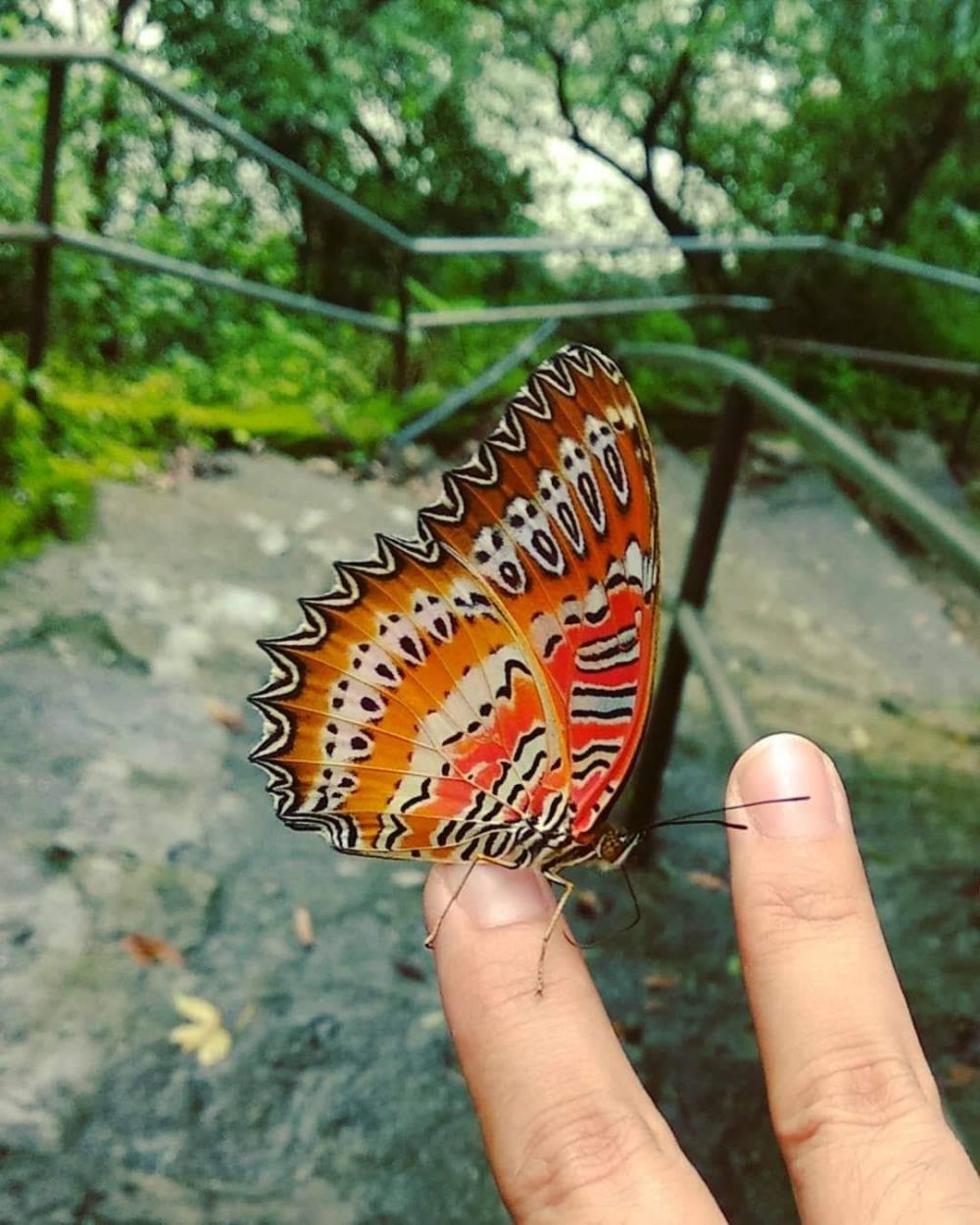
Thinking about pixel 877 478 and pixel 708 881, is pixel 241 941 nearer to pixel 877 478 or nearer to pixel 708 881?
pixel 708 881

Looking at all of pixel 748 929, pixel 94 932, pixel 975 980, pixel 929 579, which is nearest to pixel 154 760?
pixel 94 932

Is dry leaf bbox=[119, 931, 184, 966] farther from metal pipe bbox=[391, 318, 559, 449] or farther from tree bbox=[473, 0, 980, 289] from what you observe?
tree bbox=[473, 0, 980, 289]

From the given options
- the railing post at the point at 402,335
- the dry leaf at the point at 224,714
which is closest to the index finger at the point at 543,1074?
the dry leaf at the point at 224,714

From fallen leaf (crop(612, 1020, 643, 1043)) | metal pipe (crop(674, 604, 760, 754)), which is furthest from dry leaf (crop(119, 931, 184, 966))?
metal pipe (crop(674, 604, 760, 754))

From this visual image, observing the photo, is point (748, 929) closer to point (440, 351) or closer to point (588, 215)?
point (440, 351)

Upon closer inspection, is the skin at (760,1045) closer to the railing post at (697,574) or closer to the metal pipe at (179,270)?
the railing post at (697,574)

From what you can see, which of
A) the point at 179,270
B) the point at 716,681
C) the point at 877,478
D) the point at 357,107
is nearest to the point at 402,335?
the point at 179,270
